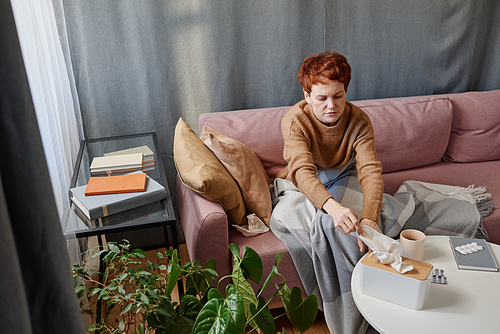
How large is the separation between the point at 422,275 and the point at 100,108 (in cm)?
178

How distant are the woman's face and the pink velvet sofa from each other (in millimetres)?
455

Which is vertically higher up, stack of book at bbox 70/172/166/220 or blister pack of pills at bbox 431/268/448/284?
stack of book at bbox 70/172/166/220

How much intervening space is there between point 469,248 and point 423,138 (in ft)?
3.35

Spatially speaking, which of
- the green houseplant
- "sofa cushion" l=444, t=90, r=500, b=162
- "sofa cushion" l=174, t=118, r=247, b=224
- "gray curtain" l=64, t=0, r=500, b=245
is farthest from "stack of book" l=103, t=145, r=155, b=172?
"sofa cushion" l=444, t=90, r=500, b=162

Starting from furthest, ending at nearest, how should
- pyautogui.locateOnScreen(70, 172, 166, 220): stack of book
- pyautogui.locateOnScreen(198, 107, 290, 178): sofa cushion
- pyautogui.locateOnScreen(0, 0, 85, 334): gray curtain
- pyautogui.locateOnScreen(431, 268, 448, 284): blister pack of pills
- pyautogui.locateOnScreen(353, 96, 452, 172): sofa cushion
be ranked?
pyautogui.locateOnScreen(353, 96, 452, 172): sofa cushion
pyautogui.locateOnScreen(198, 107, 290, 178): sofa cushion
pyautogui.locateOnScreen(70, 172, 166, 220): stack of book
pyautogui.locateOnScreen(431, 268, 448, 284): blister pack of pills
pyautogui.locateOnScreen(0, 0, 85, 334): gray curtain

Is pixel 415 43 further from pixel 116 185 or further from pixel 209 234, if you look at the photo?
pixel 116 185

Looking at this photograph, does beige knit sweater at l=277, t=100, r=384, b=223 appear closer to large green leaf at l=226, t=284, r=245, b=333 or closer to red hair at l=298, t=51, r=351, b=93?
red hair at l=298, t=51, r=351, b=93

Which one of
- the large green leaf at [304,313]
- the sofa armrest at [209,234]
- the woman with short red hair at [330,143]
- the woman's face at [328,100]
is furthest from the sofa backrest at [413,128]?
the large green leaf at [304,313]

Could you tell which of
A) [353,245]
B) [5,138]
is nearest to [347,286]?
[353,245]

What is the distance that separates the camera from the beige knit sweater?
5.01ft

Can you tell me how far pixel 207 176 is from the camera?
146 cm

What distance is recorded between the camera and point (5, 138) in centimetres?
42

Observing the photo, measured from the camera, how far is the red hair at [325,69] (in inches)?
58.5

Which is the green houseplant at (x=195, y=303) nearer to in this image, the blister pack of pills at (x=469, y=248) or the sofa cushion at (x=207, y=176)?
the sofa cushion at (x=207, y=176)
